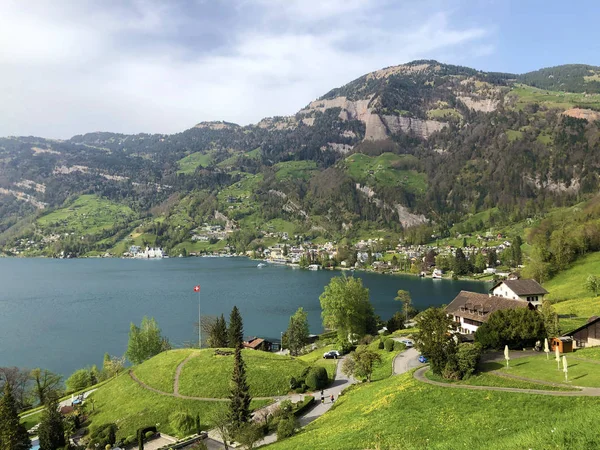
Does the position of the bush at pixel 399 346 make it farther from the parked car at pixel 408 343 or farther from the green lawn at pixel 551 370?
the green lawn at pixel 551 370

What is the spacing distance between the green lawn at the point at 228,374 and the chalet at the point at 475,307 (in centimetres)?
3120

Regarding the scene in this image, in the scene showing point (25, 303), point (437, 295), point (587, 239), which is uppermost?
point (587, 239)

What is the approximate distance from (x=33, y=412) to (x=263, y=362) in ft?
119

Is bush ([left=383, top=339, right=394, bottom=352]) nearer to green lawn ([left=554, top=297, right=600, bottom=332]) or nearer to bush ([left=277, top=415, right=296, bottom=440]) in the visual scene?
green lawn ([left=554, top=297, right=600, bottom=332])

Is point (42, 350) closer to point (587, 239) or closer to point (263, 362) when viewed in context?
point (263, 362)

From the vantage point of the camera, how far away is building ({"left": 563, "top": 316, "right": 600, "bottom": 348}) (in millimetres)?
44312

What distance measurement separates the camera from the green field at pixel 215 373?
163ft

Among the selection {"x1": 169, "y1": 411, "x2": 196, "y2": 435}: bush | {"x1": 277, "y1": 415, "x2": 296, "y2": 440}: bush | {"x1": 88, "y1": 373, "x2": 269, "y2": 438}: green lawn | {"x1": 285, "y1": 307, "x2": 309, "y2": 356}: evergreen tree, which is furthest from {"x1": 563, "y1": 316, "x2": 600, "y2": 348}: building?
{"x1": 285, "y1": 307, "x2": 309, "y2": 356}: evergreen tree

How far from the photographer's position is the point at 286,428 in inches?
1415

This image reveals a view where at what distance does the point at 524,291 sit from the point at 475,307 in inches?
614

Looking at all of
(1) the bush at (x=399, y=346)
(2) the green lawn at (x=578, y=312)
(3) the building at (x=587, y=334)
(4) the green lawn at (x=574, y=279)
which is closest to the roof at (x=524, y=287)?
(2) the green lawn at (x=578, y=312)

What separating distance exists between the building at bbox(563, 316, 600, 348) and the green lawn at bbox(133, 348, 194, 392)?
47585 mm

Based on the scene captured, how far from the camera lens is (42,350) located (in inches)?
3821

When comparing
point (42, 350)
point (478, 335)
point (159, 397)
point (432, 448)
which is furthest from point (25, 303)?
point (432, 448)
